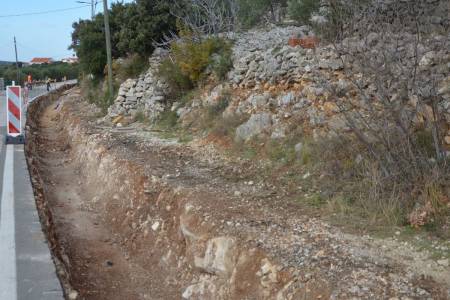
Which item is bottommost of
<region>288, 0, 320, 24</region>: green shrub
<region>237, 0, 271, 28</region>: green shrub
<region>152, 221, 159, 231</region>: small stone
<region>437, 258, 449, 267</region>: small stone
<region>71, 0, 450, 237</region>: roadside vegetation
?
<region>152, 221, 159, 231</region>: small stone

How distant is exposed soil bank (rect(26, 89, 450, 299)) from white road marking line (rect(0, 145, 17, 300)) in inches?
19.7

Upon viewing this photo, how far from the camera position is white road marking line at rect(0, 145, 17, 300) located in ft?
14.0

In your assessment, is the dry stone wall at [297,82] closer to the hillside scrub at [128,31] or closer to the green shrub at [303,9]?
the green shrub at [303,9]

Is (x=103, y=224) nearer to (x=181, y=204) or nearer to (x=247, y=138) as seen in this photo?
(x=181, y=204)

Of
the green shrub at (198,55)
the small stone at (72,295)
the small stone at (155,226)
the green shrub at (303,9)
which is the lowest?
the small stone at (72,295)

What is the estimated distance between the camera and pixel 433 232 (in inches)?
Answer: 190

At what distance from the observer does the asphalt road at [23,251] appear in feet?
14.0

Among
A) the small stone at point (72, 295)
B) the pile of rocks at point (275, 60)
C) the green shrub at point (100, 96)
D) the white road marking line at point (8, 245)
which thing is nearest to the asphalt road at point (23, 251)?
the white road marking line at point (8, 245)

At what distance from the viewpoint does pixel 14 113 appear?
36.9ft

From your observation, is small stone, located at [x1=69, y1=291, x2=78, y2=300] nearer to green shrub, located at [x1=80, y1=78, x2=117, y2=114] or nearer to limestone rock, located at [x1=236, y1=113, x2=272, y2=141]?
limestone rock, located at [x1=236, y1=113, x2=272, y2=141]

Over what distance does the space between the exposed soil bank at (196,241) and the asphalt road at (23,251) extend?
30cm

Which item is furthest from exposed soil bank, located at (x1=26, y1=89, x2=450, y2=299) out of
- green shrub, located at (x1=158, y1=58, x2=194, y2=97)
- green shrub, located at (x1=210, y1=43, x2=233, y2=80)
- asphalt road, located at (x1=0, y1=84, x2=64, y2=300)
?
green shrub, located at (x1=158, y1=58, x2=194, y2=97)

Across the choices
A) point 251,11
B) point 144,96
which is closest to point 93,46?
point 251,11

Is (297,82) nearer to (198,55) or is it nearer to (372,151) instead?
(372,151)
